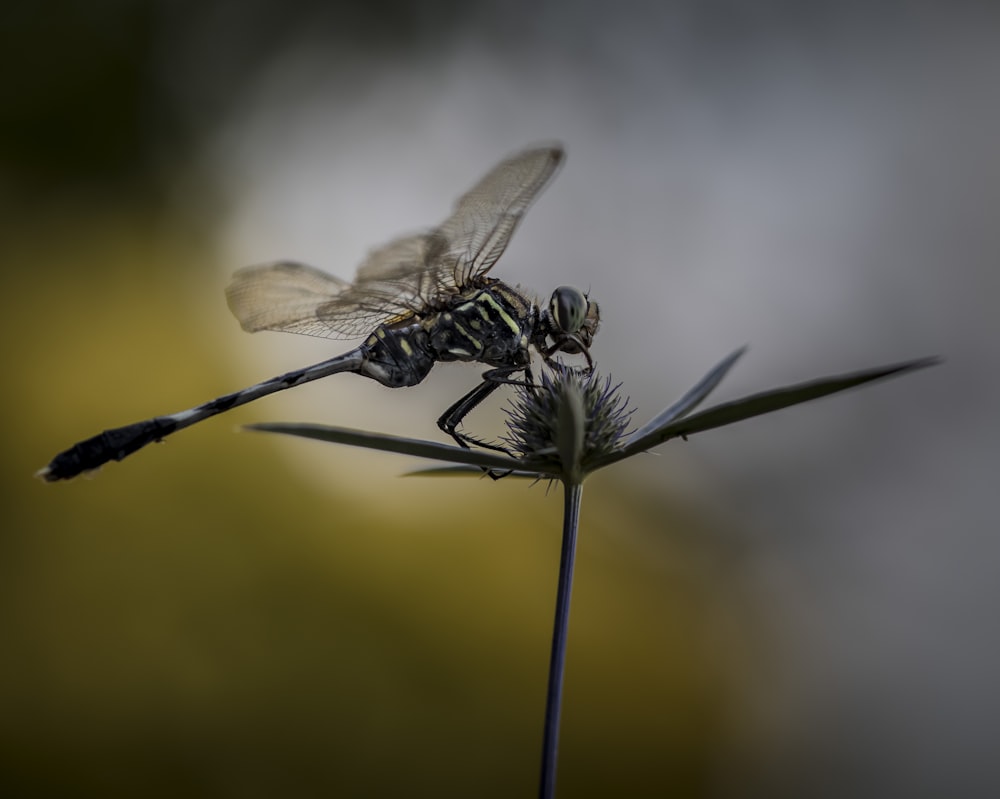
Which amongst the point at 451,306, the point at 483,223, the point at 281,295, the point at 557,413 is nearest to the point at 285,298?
the point at 281,295

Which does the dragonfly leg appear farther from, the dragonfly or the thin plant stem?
the thin plant stem

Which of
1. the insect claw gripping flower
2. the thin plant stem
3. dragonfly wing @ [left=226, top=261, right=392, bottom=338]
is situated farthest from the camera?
dragonfly wing @ [left=226, top=261, right=392, bottom=338]

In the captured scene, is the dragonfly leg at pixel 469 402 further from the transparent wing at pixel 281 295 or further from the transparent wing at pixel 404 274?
the transparent wing at pixel 281 295

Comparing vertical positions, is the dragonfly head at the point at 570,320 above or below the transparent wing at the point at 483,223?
below

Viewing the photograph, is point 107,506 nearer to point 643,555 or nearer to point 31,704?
point 31,704

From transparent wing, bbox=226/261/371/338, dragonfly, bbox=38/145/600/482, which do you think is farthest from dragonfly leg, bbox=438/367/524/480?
transparent wing, bbox=226/261/371/338

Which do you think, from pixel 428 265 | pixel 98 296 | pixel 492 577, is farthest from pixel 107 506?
pixel 428 265

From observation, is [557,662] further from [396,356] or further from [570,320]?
[396,356]

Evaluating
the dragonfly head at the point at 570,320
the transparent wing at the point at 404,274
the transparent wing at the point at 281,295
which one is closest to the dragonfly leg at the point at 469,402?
the dragonfly head at the point at 570,320
